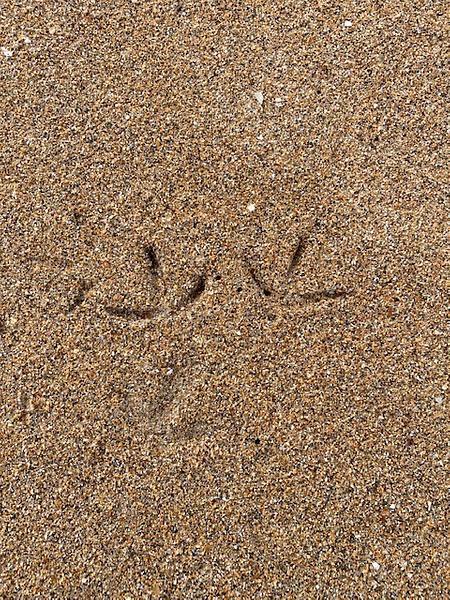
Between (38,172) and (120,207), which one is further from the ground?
(38,172)

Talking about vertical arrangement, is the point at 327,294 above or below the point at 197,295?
below

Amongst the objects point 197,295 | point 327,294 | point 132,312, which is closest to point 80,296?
point 132,312

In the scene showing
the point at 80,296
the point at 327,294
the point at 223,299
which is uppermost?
the point at 80,296

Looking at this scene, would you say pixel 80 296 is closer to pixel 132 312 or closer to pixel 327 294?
pixel 132 312

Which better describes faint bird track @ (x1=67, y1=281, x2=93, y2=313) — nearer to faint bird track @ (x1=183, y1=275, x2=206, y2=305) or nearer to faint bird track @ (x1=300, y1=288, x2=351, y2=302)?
faint bird track @ (x1=183, y1=275, x2=206, y2=305)

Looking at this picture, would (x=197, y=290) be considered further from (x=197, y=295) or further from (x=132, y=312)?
(x=132, y=312)

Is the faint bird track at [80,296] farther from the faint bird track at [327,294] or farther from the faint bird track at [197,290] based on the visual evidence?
the faint bird track at [327,294]

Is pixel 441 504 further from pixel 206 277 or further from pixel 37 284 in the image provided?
pixel 37 284

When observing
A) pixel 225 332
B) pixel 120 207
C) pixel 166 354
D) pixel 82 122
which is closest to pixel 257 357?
pixel 225 332
